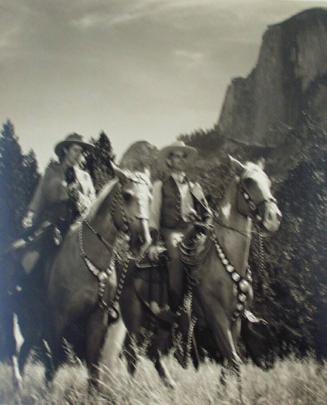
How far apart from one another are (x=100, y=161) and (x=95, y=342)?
734 millimetres

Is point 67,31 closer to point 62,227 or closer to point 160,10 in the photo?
point 160,10

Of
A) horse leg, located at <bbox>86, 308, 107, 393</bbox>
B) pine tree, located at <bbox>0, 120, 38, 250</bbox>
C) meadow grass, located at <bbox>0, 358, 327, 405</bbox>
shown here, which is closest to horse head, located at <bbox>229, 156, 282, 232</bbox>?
meadow grass, located at <bbox>0, 358, 327, 405</bbox>

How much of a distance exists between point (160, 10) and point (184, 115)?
1.52ft

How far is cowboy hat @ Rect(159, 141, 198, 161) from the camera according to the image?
11.6 feet

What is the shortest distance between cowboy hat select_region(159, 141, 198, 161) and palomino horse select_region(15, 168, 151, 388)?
0.48 ft

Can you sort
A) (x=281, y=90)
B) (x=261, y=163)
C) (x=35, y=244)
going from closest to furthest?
(x=35, y=244) < (x=261, y=163) < (x=281, y=90)

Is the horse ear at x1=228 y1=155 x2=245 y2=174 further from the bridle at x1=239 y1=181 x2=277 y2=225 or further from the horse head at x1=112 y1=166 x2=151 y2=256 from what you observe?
the horse head at x1=112 y1=166 x2=151 y2=256

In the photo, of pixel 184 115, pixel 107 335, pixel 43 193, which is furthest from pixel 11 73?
pixel 107 335

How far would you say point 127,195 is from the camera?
3369 millimetres

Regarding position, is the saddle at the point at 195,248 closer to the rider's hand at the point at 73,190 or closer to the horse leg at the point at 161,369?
the horse leg at the point at 161,369

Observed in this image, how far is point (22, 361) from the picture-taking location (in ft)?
11.0

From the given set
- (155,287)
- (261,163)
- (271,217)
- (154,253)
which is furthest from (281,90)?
(155,287)

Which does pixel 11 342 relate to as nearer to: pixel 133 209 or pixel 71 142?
pixel 133 209

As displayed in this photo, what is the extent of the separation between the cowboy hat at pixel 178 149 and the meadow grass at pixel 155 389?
0.84 metres
